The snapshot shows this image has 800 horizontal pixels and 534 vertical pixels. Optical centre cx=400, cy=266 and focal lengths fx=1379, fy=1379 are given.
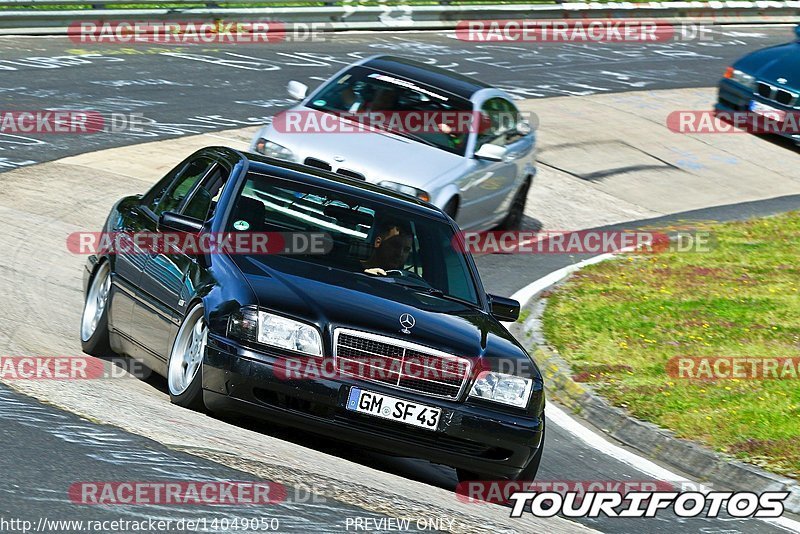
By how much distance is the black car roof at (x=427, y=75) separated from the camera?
1427 cm

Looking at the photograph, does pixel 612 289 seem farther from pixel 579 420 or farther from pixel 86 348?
pixel 86 348

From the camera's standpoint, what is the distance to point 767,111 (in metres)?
22.0

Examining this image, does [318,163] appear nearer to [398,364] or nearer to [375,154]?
[375,154]

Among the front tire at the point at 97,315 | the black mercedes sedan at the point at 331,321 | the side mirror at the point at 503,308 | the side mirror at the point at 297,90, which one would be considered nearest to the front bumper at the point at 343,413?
the black mercedes sedan at the point at 331,321

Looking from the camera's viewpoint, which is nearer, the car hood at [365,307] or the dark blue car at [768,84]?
the car hood at [365,307]

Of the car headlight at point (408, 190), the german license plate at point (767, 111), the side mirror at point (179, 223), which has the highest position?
the side mirror at point (179, 223)

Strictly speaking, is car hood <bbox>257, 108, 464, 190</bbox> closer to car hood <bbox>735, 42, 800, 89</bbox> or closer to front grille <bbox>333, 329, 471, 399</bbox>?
front grille <bbox>333, 329, 471, 399</bbox>

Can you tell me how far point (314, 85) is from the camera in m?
21.2

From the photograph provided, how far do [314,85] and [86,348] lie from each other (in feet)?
41.7

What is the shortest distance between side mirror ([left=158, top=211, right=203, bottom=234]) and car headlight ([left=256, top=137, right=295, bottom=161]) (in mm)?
4776

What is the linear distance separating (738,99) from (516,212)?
8.11 m

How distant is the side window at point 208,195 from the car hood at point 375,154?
3.99m

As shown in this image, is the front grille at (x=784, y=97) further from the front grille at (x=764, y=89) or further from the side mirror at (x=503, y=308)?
the side mirror at (x=503, y=308)

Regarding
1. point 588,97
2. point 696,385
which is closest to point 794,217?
point 588,97
